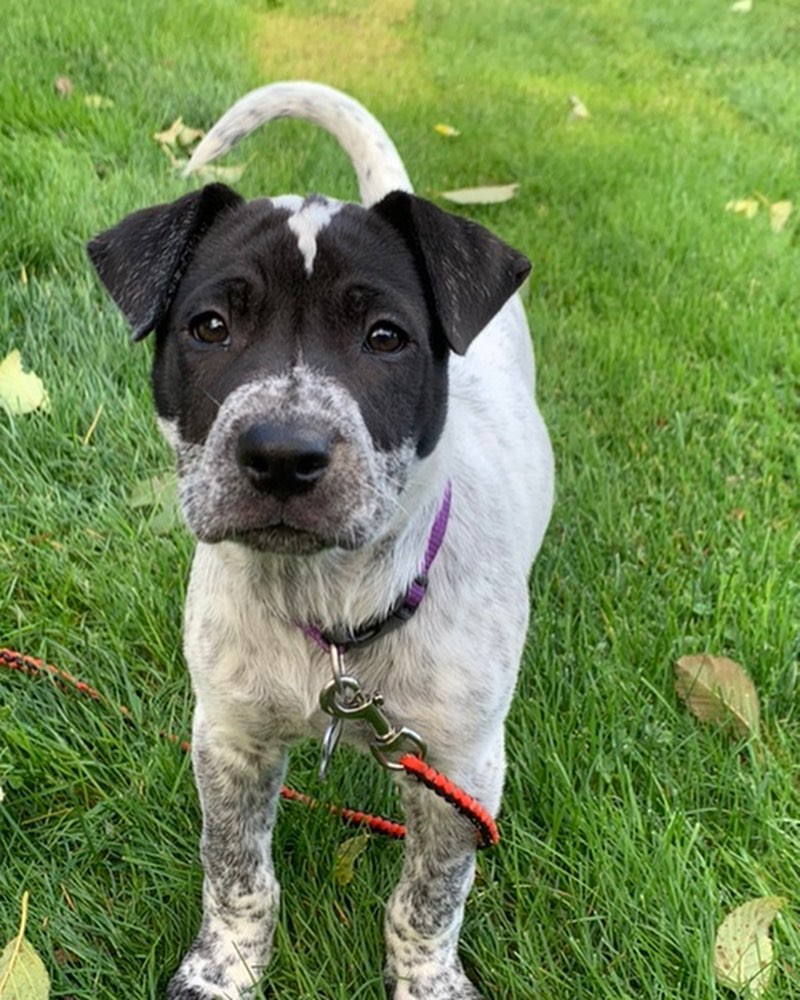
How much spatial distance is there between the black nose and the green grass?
1.15 metres

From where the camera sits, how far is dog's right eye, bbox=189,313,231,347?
190cm

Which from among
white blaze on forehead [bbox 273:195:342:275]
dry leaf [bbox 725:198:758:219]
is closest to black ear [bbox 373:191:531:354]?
white blaze on forehead [bbox 273:195:342:275]

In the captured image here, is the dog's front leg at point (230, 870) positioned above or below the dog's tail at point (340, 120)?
below

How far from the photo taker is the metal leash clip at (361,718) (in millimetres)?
1925

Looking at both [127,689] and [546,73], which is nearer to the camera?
[127,689]

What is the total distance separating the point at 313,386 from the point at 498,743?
2.97ft

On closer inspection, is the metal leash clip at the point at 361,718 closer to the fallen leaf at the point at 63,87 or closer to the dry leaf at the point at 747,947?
the dry leaf at the point at 747,947

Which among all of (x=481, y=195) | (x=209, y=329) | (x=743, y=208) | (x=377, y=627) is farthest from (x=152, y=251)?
(x=743, y=208)

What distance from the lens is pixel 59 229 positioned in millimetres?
4305

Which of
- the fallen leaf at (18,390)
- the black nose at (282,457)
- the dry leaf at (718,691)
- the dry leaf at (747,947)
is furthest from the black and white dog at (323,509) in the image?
the fallen leaf at (18,390)

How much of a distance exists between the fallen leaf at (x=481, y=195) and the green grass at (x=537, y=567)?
0.07 meters

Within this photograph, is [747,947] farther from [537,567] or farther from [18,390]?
[18,390]

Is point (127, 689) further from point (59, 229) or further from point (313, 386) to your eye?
point (59, 229)

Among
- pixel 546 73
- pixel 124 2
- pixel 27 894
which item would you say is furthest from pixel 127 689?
pixel 546 73
